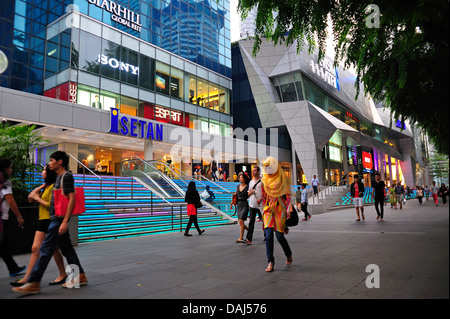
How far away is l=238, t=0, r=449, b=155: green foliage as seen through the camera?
2.30m

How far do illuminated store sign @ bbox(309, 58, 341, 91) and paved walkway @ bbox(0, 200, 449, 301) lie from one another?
3369 centimetres

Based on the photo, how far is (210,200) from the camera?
16.4 m

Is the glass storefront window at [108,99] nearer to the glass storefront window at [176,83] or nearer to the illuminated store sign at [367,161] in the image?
the glass storefront window at [176,83]

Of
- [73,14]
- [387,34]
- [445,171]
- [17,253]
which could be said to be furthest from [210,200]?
[73,14]

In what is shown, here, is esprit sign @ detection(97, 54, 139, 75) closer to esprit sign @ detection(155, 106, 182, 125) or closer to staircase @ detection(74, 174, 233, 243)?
esprit sign @ detection(155, 106, 182, 125)

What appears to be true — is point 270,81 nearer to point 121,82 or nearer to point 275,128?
point 275,128

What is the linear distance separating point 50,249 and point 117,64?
2536 centimetres

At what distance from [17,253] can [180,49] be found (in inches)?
1151

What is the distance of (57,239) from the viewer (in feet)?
14.0

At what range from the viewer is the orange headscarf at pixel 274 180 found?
5242 millimetres

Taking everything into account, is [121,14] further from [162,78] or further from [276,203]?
[276,203]

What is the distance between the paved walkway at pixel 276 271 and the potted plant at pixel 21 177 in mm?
483
